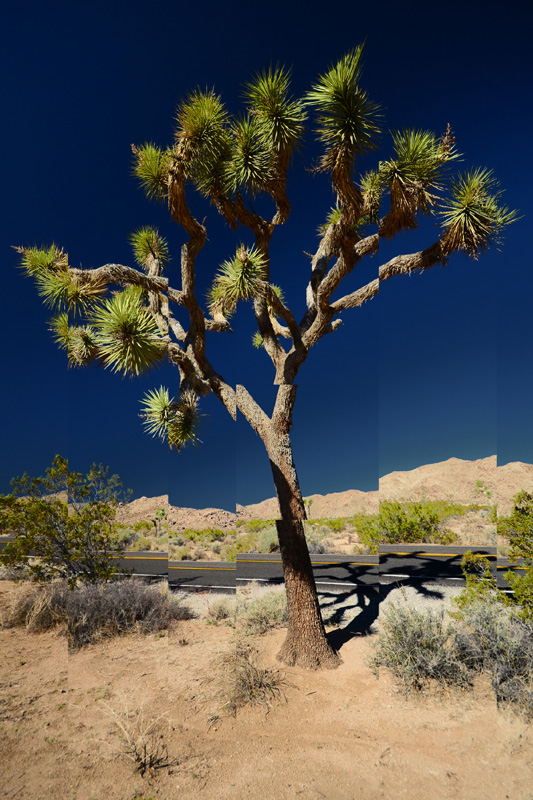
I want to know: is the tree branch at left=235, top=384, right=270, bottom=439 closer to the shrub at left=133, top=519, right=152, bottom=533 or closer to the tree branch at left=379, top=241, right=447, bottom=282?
the tree branch at left=379, top=241, right=447, bottom=282

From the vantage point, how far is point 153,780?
3.12 m

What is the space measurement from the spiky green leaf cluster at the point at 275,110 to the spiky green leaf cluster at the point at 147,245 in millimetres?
3523

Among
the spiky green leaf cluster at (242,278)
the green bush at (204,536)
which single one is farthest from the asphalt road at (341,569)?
the spiky green leaf cluster at (242,278)

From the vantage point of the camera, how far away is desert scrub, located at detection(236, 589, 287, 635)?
254 inches

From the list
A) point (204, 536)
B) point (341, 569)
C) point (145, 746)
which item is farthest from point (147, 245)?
point (204, 536)

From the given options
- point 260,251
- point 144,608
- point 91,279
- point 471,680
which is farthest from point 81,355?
point 471,680

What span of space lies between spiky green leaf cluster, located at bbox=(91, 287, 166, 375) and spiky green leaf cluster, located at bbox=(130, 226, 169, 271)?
3853 millimetres

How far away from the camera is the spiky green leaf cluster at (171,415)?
6.57 meters

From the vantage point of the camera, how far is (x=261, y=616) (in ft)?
22.0

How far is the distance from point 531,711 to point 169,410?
5695mm

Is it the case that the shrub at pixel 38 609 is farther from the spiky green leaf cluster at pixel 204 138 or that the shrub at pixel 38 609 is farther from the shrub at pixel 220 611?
the spiky green leaf cluster at pixel 204 138

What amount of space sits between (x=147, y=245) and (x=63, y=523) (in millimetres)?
5692

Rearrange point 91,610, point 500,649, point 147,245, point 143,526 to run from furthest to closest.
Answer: point 143,526, point 147,245, point 91,610, point 500,649

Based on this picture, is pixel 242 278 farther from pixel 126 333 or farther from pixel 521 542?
pixel 521 542
